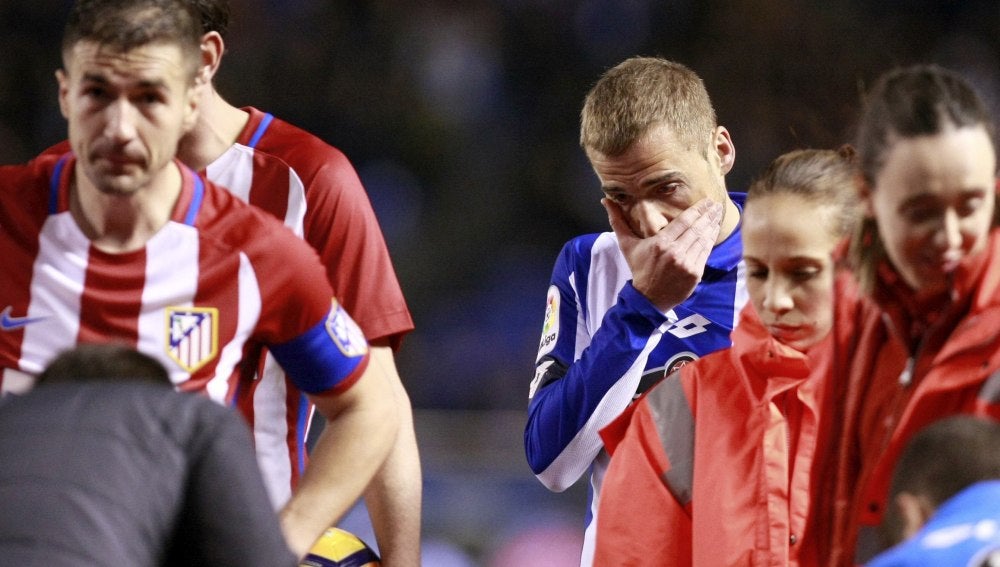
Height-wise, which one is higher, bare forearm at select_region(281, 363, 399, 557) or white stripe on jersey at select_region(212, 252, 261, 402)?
white stripe on jersey at select_region(212, 252, 261, 402)

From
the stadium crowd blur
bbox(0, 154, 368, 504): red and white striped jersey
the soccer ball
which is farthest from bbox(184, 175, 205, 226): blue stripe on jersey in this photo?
the stadium crowd blur

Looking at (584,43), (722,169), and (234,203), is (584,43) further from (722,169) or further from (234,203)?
(234,203)

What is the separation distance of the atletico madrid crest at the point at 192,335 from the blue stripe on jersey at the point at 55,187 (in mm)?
273

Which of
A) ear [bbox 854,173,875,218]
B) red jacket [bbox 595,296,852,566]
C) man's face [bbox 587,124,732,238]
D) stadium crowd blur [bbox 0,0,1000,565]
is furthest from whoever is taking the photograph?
stadium crowd blur [bbox 0,0,1000,565]

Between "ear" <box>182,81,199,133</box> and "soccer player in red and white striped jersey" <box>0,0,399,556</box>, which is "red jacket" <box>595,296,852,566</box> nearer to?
"soccer player in red and white striped jersey" <box>0,0,399,556</box>

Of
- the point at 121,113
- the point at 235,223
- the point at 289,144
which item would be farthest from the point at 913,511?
the point at 289,144

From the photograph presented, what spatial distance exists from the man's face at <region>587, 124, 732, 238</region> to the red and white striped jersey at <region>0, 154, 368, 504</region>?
79 centimetres

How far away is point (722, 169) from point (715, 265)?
0.25 meters

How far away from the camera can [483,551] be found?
5.53 m

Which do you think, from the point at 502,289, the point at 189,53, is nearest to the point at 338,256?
the point at 189,53

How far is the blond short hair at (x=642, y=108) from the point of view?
3.18m

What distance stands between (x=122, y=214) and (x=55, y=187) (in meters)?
0.15

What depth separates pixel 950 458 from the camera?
1829mm

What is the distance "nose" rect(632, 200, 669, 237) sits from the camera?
309 centimetres
